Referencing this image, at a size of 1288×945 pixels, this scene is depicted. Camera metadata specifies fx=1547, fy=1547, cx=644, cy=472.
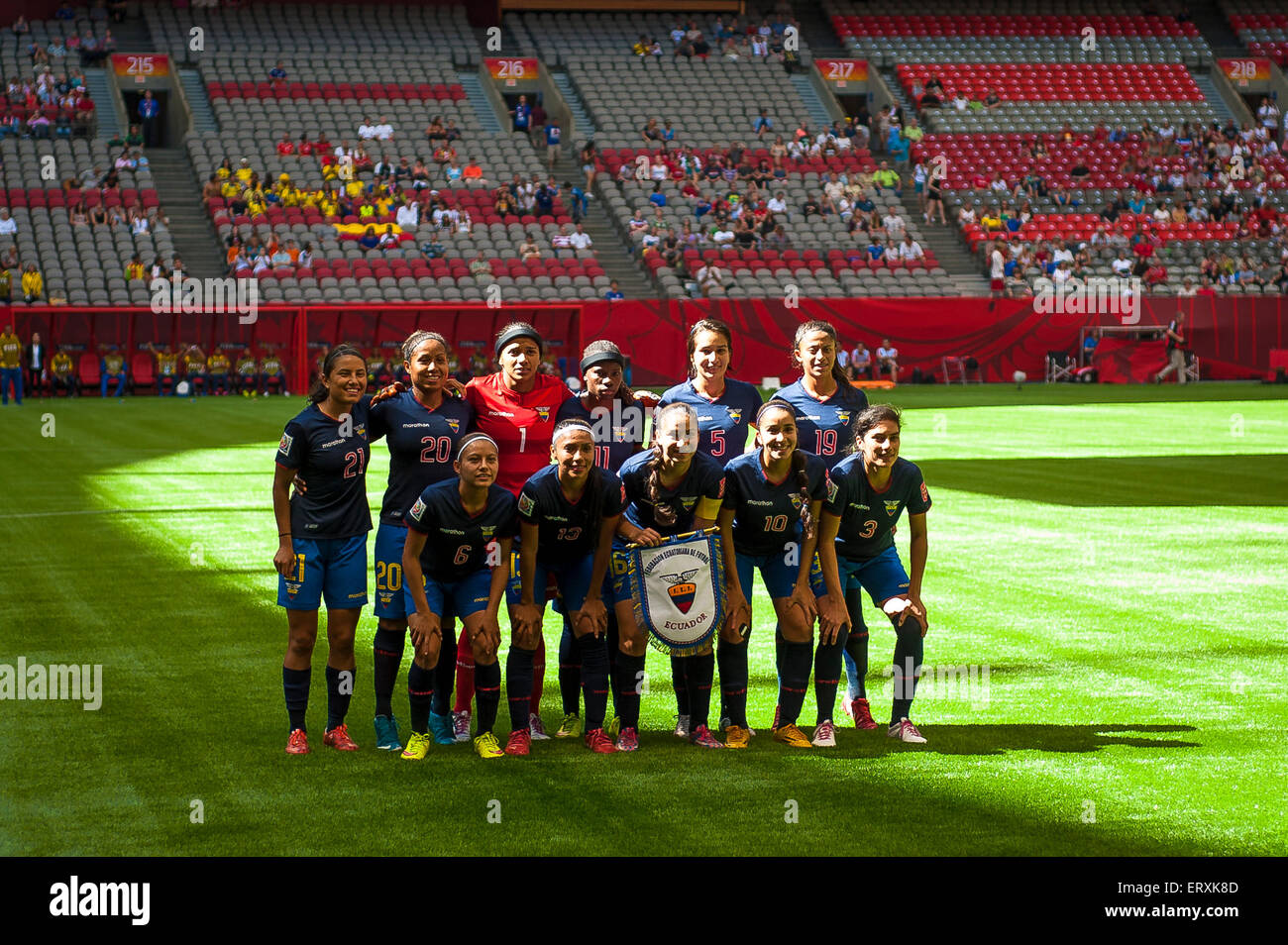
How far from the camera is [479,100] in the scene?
5144 centimetres

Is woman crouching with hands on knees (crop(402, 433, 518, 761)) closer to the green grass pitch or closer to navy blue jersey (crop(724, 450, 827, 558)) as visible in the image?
the green grass pitch

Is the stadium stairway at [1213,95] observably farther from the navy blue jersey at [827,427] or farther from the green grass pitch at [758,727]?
the navy blue jersey at [827,427]

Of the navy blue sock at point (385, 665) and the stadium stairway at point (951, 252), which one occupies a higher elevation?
the stadium stairway at point (951, 252)

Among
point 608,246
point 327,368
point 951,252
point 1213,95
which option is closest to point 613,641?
point 327,368

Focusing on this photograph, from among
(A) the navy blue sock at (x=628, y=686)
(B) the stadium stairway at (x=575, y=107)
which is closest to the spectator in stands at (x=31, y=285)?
(B) the stadium stairway at (x=575, y=107)

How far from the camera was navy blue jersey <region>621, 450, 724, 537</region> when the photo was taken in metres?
7.30

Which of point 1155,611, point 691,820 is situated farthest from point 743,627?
point 1155,611

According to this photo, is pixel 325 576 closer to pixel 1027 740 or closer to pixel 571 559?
pixel 571 559

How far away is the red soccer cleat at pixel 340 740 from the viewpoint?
7555mm

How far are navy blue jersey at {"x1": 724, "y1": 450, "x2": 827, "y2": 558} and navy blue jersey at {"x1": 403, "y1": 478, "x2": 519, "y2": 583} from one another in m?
1.08

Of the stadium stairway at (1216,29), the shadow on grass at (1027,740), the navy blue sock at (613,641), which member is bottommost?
the shadow on grass at (1027,740)

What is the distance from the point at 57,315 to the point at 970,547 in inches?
1168

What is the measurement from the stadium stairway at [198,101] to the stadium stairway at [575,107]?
439 inches

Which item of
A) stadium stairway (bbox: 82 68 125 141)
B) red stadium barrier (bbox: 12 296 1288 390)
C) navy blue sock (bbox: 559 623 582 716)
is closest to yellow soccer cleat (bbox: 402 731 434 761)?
navy blue sock (bbox: 559 623 582 716)
